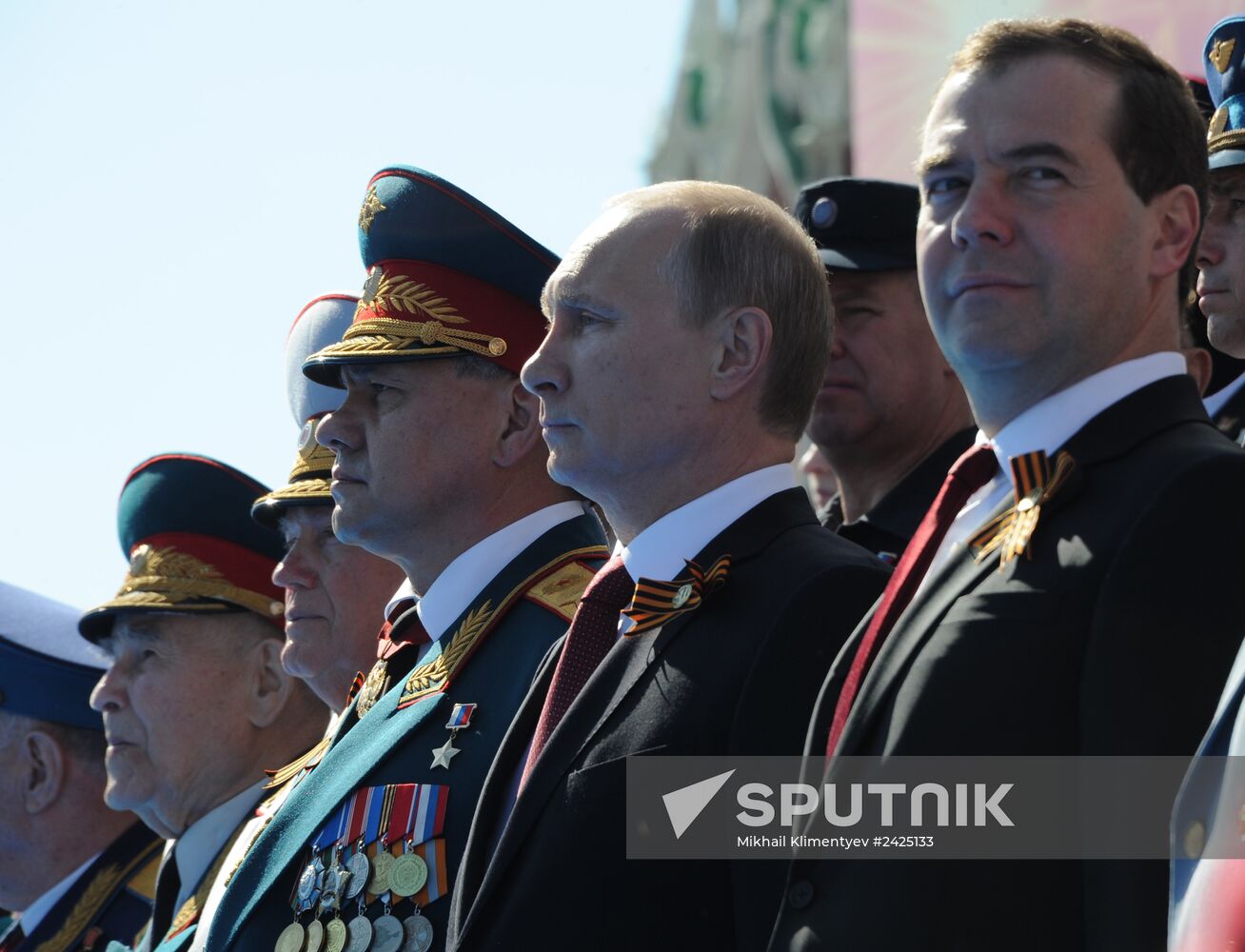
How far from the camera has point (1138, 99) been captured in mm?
2736

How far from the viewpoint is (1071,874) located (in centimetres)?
233

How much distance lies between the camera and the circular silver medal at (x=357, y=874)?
3.59 meters

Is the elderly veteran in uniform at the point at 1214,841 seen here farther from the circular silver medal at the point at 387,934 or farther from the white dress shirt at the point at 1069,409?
the circular silver medal at the point at 387,934

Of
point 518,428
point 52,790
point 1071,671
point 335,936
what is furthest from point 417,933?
point 52,790

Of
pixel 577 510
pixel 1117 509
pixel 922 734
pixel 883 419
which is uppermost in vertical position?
pixel 883 419

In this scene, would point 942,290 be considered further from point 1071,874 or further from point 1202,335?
point 1202,335

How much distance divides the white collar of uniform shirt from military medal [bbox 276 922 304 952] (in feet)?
3.12

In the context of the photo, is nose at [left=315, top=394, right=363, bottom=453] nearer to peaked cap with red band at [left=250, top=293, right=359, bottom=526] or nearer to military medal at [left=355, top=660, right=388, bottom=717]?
military medal at [left=355, top=660, right=388, bottom=717]

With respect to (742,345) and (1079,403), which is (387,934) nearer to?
(742,345)

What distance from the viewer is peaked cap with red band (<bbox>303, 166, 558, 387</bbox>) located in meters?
4.21

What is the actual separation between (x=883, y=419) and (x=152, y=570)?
2.52m

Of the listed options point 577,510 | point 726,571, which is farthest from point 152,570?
point 726,571

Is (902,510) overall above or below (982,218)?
above

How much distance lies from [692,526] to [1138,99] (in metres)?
1.06
